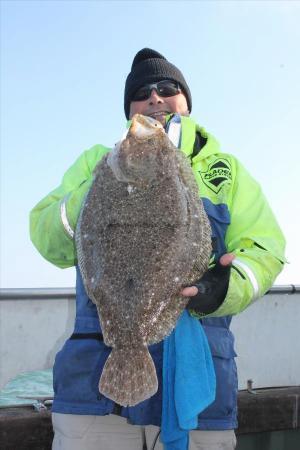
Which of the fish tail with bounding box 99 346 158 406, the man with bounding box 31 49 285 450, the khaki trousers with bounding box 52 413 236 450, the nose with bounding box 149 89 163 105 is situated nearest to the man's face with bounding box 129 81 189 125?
the nose with bounding box 149 89 163 105

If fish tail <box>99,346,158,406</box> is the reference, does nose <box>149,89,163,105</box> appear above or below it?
above

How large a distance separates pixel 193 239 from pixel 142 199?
0.34 m

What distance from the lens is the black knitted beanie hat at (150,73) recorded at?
13.9 ft

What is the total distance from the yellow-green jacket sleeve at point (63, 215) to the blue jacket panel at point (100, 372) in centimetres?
31

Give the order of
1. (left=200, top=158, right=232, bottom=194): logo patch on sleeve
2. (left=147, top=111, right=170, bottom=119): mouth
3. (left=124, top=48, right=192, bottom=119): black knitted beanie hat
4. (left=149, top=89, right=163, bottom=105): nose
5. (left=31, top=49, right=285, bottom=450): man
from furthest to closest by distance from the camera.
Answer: (left=124, top=48, right=192, bottom=119): black knitted beanie hat → (left=149, top=89, right=163, bottom=105): nose → (left=147, top=111, right=170, bottom=119): mouth → (left=200, top=158, right=232, bottom=194): logo patch on sleeve → (left=31, top=49, right=285, bottom=450): man

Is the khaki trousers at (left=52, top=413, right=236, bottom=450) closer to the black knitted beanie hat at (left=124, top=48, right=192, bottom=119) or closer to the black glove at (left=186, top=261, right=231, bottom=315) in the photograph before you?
the black glove at (left=186, top=261, right=231, bottom=315)

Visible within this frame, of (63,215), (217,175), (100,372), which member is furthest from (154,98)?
(100,372)

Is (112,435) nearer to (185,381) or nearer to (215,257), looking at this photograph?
(185,381)

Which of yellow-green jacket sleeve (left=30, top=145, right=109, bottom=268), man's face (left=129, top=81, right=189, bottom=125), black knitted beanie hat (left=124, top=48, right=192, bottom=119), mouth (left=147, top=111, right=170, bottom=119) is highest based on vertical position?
black knitted beanie hat (left=124, top=48, right=192, bottom=119)

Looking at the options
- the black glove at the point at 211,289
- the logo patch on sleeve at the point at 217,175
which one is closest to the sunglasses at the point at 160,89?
the logo patch on sleeve at the point at 217,175

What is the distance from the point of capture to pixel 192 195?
9.36 ft

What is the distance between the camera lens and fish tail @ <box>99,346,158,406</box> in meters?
2.59

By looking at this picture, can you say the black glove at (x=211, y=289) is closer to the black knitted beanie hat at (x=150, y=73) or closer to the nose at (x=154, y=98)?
the nose at (x=154, y=98)

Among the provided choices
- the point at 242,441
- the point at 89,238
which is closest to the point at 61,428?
the point at 89,238
